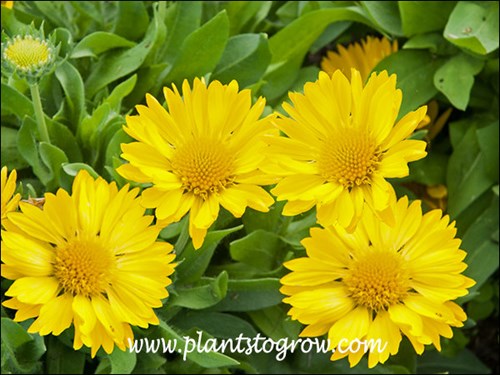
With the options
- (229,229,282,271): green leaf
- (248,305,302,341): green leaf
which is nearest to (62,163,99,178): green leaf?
(229,229,282,271): green leaf

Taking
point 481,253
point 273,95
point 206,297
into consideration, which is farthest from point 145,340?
point 481,253

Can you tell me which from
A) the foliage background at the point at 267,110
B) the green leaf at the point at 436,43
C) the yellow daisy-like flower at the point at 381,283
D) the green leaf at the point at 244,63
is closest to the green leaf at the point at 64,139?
the foliage background at the point at 267,110

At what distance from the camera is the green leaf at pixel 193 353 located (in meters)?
0.98

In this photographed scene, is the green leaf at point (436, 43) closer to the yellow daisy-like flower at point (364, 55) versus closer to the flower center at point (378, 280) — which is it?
the yellow daisy-like flower at point (364, 55)

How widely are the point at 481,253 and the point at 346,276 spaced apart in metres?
0.60

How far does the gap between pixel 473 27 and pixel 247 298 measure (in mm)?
569

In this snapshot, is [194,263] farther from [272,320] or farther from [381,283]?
[381,283]

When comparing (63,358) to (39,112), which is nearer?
(39,112)

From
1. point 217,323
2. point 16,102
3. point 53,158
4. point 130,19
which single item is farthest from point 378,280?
point 130,19

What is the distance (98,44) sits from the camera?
125cm

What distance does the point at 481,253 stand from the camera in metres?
1.37

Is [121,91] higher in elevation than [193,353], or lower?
higher

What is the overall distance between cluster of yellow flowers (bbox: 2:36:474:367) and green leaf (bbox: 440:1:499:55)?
1.94 ft

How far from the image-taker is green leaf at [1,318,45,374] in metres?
1.02
